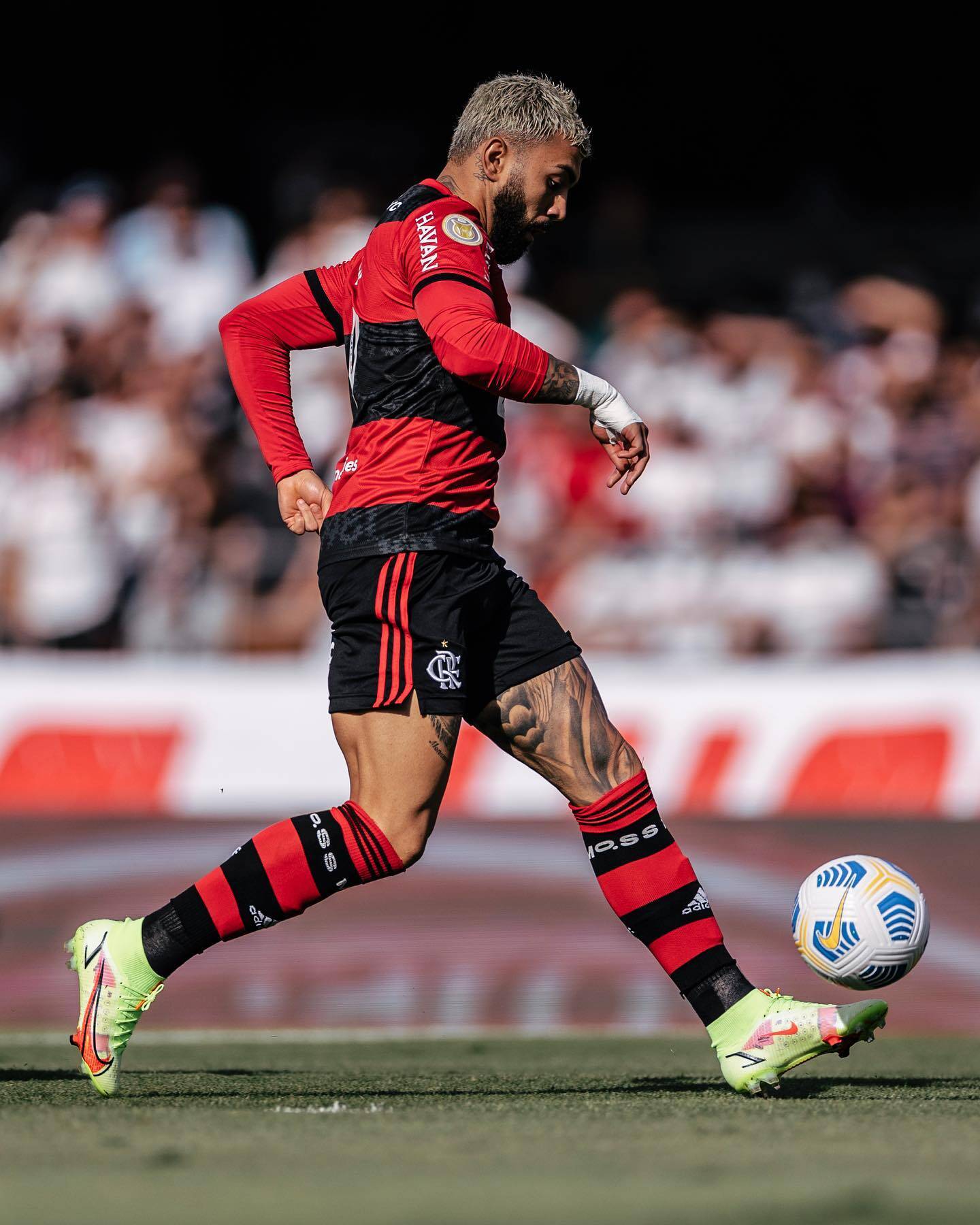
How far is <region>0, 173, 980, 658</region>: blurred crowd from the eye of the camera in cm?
848

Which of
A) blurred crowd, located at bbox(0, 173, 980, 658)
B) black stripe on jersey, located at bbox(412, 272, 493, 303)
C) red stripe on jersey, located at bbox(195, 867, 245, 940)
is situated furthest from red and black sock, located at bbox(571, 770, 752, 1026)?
blurred crowd, located at bbox(0, 173, 980, 658)

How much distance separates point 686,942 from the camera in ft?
13.5

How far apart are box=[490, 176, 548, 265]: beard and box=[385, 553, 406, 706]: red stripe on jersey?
76cm

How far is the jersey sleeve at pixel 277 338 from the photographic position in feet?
14.4

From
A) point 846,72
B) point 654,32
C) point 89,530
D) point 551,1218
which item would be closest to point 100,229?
point 89,530

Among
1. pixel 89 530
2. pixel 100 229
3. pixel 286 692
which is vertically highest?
pixel 100 229

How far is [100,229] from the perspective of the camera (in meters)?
10.7

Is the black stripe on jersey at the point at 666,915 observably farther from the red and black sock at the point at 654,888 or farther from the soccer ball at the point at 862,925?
the soccer ball at the point at 862,925

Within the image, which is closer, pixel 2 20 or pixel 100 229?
pixel 100 229

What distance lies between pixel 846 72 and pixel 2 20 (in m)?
6.10

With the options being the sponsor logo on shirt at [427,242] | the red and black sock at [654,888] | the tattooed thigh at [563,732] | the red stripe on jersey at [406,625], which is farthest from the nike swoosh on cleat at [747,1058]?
the sponsor logo on shirt at [427,242]

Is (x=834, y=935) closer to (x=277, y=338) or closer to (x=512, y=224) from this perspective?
(x=512, y=224)

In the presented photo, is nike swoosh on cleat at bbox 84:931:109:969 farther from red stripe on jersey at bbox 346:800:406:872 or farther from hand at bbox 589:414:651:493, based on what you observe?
hand at bbox 589:414:651:493

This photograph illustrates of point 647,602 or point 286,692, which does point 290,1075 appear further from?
point 647,602
